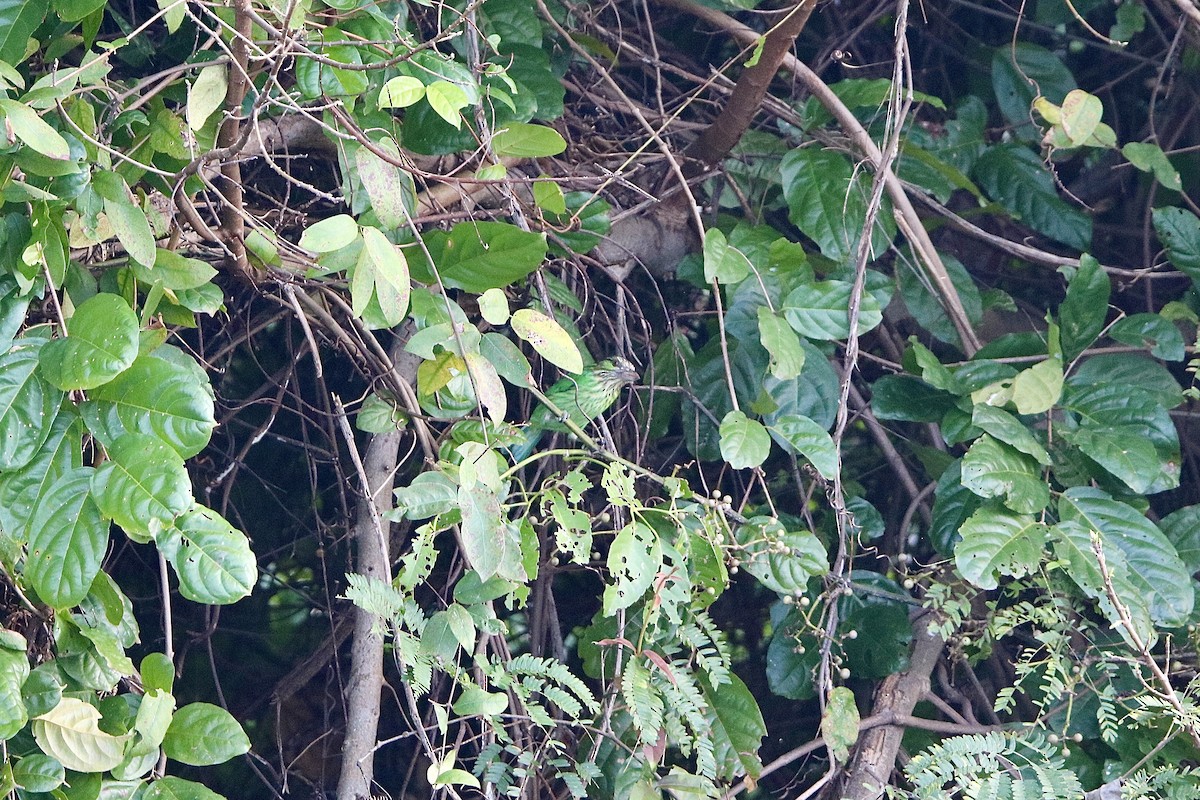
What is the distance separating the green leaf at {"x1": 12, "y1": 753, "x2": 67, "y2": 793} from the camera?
95 centimetres

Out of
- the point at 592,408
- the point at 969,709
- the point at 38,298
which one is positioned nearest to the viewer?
the point at 38,298

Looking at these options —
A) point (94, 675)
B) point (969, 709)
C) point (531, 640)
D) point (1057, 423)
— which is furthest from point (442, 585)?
point (1057, 423)

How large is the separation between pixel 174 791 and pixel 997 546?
98cm

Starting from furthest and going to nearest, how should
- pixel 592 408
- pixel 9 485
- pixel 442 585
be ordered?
pixel 442 585
pixel 592 408
pixel 9 485

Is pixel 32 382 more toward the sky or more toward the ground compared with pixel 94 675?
more toward the sky

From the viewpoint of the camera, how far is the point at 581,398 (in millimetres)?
1276

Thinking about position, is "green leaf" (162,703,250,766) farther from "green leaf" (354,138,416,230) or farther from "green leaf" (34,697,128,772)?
"green leaf" (354,138,416,230)

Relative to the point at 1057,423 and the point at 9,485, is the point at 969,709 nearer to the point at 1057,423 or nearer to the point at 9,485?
the point at 1057,423

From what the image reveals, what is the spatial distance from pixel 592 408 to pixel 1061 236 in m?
0.98

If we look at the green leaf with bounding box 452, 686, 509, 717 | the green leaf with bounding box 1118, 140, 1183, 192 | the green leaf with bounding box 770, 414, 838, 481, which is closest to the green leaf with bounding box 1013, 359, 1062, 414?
the green leaf with bounding box 770, 414, 838, 481

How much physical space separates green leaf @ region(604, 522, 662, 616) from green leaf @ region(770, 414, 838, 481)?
27cm

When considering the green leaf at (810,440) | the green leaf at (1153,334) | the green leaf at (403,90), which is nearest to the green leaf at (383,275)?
the green leaf at (403,90)

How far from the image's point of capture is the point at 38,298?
1.02m

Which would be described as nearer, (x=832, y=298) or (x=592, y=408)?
(x=592, y=408)
